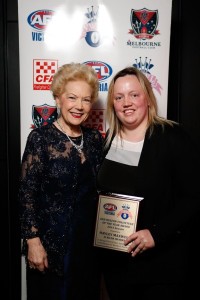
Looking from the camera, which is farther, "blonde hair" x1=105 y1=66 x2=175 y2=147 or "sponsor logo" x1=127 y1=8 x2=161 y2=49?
"sponsor logo" x1=127 y1=8 x2=161 y2=49

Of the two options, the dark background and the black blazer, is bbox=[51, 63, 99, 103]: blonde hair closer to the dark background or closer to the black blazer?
the black blazer

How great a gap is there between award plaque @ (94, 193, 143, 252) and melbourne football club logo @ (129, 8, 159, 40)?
1.22 metres

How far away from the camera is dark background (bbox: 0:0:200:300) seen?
2467mm

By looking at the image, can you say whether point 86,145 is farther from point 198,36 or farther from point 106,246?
point 198,36

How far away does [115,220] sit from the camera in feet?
5.01

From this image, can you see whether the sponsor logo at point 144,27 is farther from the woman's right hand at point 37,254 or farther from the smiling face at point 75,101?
the woman's right hand at point 37,254

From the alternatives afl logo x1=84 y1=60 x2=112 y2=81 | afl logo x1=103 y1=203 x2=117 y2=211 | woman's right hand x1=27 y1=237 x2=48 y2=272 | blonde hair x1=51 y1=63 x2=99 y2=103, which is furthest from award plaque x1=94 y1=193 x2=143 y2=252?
afl logo x1=84 y1=60 x2=112 y2=81

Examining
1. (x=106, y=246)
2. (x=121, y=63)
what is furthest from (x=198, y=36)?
(x=106, y=246)

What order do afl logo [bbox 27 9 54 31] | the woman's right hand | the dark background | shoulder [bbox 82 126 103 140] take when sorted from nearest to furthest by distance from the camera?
the woman's right hand
shoulder [bbox 82 126 103 140]
afl logo [bbox 27 9 54 31]
the dark background

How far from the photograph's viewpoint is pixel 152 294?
1.60 m

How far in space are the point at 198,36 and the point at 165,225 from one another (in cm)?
168

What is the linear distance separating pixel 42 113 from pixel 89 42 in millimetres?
591

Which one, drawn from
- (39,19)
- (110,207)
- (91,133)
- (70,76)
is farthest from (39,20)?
(110,207)

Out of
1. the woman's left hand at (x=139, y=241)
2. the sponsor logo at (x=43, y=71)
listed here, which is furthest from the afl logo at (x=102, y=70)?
the woman's left hand at (x=139, y=241)
